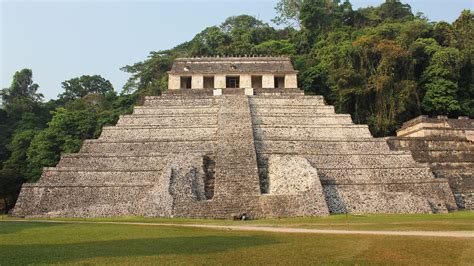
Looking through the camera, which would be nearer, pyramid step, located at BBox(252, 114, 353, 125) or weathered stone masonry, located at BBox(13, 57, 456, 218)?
weathered stone masonry, located at BBox(13, 57, 456, 218)

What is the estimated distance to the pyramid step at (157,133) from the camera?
27.3 metres

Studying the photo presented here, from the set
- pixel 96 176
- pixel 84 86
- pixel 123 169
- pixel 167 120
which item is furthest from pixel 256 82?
pixel 84 86

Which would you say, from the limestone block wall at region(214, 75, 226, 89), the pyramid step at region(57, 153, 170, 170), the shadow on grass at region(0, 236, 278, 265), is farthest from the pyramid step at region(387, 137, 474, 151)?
the shadow on grass at region(0, 236, 278, 265)

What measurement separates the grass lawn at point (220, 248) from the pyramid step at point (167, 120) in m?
16.6

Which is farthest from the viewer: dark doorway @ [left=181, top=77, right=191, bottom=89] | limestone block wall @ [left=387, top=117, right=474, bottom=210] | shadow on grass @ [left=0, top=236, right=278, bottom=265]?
dark doorway @ [left=181, top=77, right=191, bottom=89]

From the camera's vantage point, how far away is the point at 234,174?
21969mm

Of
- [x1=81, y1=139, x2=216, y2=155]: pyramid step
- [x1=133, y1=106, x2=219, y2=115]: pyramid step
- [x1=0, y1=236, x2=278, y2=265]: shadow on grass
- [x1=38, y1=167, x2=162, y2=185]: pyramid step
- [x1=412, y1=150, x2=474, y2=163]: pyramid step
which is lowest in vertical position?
[x1=0, y1=236, x2=278, y2=265]: shadow on grass

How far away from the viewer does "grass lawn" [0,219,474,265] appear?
895 cm

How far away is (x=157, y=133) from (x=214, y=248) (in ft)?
59.9

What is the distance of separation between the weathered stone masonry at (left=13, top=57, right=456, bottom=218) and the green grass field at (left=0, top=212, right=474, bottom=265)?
6579 millimetres

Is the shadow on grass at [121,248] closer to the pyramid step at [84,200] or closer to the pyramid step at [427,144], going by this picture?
the pyramid step at [84,200]

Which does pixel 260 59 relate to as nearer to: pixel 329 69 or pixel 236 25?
pixel 329 69

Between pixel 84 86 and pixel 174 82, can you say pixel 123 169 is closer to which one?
pixel 174 82

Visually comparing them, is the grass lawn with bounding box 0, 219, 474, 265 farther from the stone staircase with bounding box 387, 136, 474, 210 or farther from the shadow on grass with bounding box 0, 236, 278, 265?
the stone staircase with bounding box 387, 136, 474, 210
